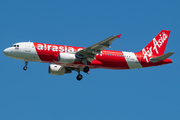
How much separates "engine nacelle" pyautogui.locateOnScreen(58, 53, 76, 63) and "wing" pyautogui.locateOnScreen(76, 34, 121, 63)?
3.04ft

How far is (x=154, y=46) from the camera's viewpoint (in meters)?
48.1

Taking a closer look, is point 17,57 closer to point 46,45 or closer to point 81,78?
point 46,45

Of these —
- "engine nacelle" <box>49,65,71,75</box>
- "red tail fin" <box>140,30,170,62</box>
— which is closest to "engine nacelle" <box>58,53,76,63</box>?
"engine nacelle" <box>49,65,71,75</box>

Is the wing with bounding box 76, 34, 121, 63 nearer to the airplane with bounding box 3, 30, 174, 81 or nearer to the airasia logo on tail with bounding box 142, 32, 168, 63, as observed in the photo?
the airplane with bounding box 3, 30, 174, 81

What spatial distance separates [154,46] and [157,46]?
0.47m

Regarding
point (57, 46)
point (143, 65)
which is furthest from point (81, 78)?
point (143, 65)

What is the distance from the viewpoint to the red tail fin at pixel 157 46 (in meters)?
47.3

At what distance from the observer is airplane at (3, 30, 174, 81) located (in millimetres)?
41594

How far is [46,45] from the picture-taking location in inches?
1661

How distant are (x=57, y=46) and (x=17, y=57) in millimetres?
5688

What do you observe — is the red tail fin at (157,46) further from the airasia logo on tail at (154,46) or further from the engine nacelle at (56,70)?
the engine nacelle at (56,70)

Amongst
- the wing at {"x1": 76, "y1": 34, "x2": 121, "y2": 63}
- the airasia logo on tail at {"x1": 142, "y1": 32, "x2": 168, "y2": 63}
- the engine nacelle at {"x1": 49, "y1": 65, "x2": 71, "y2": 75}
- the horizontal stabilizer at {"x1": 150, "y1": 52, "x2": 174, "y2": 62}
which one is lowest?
the engine nacelle at {"x1": 49, "y1": 65, "x2": 71, "y2": 75}

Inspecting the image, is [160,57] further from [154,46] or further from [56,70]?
[56,70]

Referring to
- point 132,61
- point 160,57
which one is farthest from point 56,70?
point 160,57
